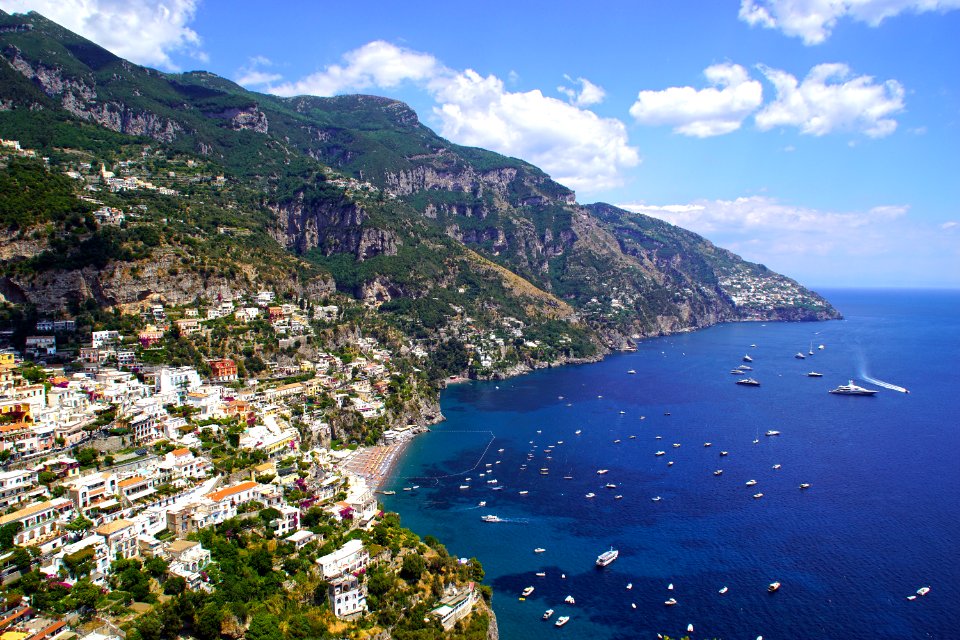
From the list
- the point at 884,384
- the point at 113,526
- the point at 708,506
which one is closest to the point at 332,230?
the point at 708,506

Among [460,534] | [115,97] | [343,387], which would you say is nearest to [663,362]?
[343,387]

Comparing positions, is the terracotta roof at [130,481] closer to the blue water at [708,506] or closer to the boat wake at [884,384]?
the blue water at [708,506]

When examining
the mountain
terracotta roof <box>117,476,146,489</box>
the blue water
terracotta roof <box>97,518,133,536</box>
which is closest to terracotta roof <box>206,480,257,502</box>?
terracotta roof <box>117,476,146,489</box>

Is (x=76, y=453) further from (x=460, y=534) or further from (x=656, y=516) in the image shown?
(x=656, y=516)

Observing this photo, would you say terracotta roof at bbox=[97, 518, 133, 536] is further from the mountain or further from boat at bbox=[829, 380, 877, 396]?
boat at bbox=[829, 380, 877, 396]

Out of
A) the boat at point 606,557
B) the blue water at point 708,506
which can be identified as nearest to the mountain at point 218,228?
the blue water at point 708,506
